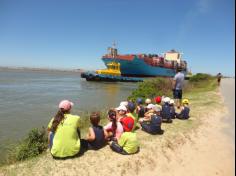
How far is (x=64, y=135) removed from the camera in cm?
439

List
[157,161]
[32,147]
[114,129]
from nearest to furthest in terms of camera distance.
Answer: [157,161] → [32,147] → [114,129]

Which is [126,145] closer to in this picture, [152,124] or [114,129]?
[114,129]

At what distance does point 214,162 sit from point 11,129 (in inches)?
281

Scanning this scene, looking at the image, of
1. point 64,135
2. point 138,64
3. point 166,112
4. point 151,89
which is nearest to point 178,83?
point 166,112

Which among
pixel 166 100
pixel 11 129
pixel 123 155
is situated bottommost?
pixel 11 129

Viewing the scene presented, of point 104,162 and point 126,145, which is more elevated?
point 126,145

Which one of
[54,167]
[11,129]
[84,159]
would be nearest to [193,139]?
[84,159]

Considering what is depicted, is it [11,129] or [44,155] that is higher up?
[44,155]

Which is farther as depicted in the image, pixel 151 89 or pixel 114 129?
pixel 151 89

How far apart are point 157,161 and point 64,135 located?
2.01 m

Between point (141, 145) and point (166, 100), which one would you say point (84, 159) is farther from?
point (166, 100)

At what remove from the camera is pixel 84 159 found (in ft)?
15.0

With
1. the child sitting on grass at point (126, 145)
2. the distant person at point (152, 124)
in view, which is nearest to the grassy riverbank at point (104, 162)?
the child sitting on grass at point (126, 145)

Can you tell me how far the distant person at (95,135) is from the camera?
4934 mm
